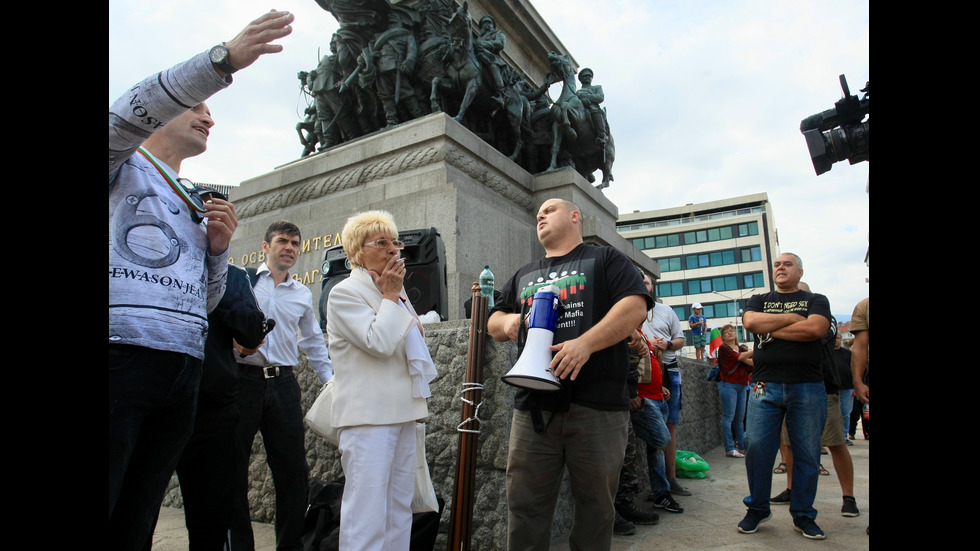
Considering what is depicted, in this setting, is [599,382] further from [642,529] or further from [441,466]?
[642,529]

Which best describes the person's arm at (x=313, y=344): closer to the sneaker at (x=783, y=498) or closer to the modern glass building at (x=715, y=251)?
the sneaker at (x=783, y=498)

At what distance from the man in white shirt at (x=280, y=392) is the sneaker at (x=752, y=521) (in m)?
2.92

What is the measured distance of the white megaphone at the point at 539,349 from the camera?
8.00ft

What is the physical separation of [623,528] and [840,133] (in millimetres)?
2915

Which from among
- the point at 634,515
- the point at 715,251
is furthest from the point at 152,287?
the point at 715,251

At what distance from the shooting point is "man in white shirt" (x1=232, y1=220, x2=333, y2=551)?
11.1 feet

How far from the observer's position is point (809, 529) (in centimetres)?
392

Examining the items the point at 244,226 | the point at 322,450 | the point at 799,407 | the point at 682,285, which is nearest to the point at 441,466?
the point at 322,450

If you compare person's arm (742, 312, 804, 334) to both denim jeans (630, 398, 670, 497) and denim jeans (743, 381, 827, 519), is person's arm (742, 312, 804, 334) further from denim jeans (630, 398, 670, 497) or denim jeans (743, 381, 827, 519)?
denim jeans (630, 398, 670, 497)

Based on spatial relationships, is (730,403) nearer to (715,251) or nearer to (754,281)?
(754,281)

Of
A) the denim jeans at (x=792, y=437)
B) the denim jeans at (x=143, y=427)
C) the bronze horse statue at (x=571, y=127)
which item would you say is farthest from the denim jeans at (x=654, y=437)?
the bronze horse statue at (x=571, y=127)

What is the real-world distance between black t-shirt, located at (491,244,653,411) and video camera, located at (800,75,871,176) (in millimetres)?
1780

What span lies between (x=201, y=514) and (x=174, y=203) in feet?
3.99

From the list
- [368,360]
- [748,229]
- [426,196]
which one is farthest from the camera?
[748,229]
